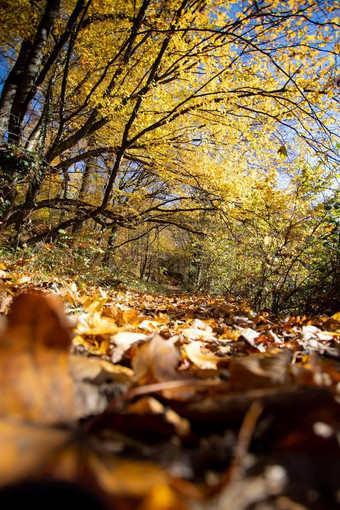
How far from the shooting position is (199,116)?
5.39m

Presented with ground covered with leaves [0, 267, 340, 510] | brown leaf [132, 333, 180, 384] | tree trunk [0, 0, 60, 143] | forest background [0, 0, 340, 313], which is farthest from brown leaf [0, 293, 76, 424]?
tree trunk [0, 0, 60, 143]

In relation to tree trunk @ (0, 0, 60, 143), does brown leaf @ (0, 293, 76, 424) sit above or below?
below

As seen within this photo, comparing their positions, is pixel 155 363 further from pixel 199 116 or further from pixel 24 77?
pixel 24 77

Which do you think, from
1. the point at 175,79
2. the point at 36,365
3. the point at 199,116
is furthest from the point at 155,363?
the point at 175,79

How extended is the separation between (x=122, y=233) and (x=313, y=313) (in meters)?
18.5

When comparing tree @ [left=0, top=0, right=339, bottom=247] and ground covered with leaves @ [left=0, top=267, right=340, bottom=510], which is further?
tree @ [left=0, top=0, right=339, bottom=247]

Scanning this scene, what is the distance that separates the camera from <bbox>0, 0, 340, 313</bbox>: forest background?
11.8 feet

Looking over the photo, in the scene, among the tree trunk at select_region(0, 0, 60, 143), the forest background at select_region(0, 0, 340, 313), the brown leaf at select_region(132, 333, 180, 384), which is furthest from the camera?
the tree trunk at select_region(0, 0, 60, 143)

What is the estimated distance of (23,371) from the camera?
343mm

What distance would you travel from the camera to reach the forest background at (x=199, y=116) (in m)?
3.59

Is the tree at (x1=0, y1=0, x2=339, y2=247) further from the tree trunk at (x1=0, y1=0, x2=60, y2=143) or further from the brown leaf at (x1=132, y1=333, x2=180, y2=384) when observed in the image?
the brown leaf at (x1=132, y1=333, x2=180, y2=384)

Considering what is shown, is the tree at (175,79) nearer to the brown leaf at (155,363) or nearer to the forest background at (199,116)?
the forest background at (199,116)

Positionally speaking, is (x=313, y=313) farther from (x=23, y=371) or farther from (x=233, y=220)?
(x=233, y=220)

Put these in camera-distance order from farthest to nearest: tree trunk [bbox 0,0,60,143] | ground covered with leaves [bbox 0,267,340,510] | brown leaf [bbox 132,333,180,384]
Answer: tree trunk [bbox 0,0,60,143]
brown leaf [bbox 132,333,180,384]
ground covered with leaves [bbox 0,267,340,510]
